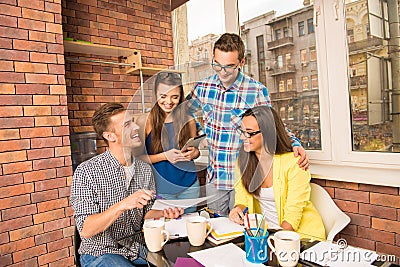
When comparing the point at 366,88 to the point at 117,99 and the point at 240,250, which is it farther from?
the point at 117,99

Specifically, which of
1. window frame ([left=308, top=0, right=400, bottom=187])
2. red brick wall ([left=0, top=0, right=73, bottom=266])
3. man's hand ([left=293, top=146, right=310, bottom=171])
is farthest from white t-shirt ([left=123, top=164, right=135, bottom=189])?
window frame ([left=308, top=0, right=400, bottom=187])

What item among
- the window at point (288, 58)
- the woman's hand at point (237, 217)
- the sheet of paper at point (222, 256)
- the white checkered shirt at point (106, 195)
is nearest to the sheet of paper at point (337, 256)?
the sheet of paper at point (222, 256)

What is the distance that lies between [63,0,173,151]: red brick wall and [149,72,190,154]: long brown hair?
1553 mm

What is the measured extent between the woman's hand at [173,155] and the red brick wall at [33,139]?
48.1 inches

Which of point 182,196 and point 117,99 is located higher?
point 117,99

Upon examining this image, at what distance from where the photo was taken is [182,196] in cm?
137

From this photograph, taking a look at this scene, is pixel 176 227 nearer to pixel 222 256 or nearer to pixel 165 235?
pixel 165 235

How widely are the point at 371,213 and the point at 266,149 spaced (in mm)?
721

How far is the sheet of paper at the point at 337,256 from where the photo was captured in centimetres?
92

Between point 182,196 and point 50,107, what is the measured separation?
4.22ft

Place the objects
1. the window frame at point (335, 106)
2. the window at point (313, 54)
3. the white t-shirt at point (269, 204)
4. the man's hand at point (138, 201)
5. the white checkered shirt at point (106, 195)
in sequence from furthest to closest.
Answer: the window at point (313, 54) < the window frame at point (335, 106) < the white t-shirt at point (269, 204) < the white checkered shirt at point (106, 195) < the man's hand at point (138, 201)

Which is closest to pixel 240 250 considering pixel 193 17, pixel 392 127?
pixel 392 127

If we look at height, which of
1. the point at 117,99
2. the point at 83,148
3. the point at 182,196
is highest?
the point at 117,99

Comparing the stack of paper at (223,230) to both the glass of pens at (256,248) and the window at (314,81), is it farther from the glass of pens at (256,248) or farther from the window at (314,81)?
the window at (314,81)
